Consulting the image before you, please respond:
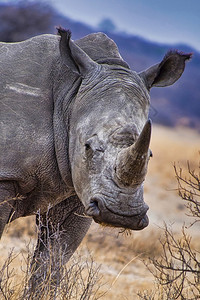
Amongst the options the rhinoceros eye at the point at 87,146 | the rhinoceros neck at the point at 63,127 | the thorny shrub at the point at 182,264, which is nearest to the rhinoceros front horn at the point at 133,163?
the rhinoceros eye at the point at 87,146

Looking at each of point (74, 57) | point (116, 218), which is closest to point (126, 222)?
point (116, 218)

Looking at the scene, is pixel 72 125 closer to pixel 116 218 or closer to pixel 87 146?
pixel 87 146

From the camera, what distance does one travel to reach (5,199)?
562 cm

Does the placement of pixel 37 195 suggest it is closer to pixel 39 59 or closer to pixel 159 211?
pixel 39 59

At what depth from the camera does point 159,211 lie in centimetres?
1723

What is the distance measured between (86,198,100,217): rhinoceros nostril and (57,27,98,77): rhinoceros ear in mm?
1388

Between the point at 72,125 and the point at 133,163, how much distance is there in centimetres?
108

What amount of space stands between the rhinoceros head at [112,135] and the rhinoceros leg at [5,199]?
58 centimetres

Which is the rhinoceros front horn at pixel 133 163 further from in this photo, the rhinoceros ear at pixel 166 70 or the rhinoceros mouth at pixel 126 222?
the rhinoceros ear at pixel 166 70

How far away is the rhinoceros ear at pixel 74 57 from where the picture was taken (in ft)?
19.2

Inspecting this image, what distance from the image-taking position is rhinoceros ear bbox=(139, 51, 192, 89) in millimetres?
6148

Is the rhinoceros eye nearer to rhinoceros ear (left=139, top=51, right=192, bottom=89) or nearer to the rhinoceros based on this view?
the rhinoceros

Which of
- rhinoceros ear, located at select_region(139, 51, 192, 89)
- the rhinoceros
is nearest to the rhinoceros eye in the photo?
the rhinoceros

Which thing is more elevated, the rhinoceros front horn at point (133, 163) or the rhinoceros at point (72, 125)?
the rhinoceros at point (72, 125)
